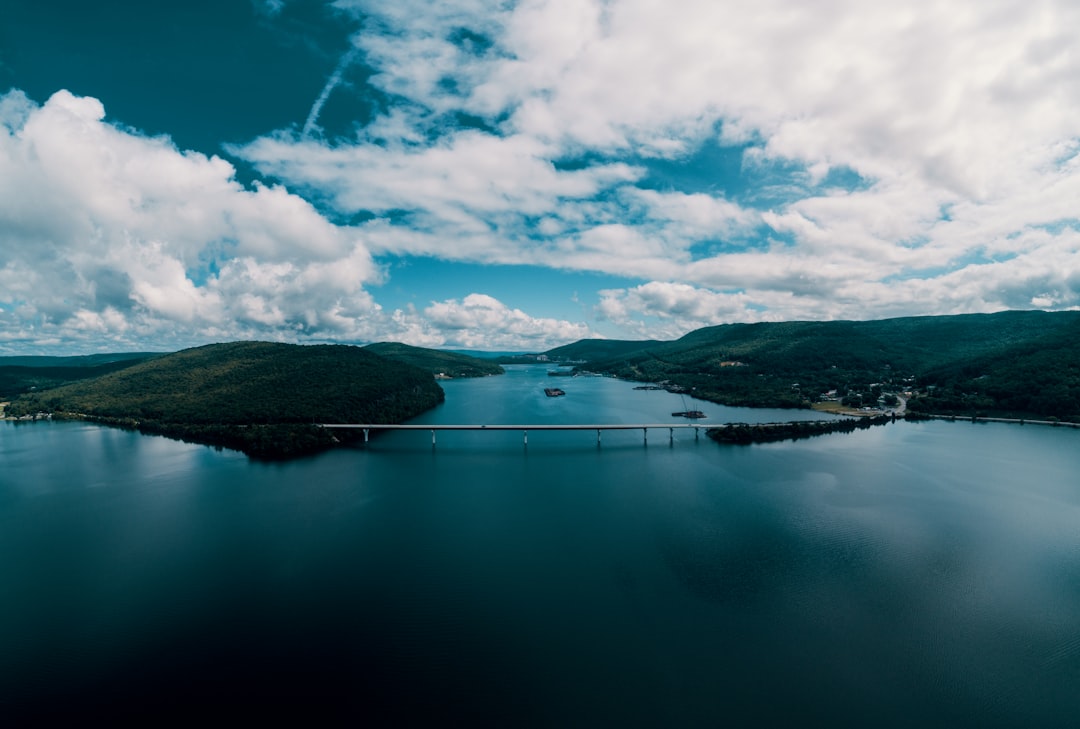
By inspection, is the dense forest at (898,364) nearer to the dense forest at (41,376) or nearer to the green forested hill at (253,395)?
the green forested hill at (253,395)

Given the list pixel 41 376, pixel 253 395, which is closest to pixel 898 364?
pixel 253 395

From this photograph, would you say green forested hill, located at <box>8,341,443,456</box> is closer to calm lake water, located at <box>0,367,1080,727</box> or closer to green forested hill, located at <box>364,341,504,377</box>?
calm lake water, located at <box>0,367,1080,727</box>

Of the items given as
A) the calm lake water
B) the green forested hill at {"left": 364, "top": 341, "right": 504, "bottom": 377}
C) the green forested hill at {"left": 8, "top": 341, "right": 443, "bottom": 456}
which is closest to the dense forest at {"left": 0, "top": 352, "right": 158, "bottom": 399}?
the green forested hill at {"left": 8, "top": 341, "right": 443, "bottom": 456}

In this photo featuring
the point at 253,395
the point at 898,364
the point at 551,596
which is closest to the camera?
the point at 551,596

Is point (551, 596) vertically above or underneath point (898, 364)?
underneath

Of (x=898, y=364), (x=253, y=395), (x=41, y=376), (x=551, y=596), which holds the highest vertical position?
(x=41, y=376)

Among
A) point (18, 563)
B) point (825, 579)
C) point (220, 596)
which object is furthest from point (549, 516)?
point (18, 563)

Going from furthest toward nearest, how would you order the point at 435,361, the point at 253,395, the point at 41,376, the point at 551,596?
the point at 435,361, the point at 41,376, the point at 253,395, the point at 551,596

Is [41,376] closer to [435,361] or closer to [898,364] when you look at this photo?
[435,361]

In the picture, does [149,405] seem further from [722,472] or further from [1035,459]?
[1035,459]
